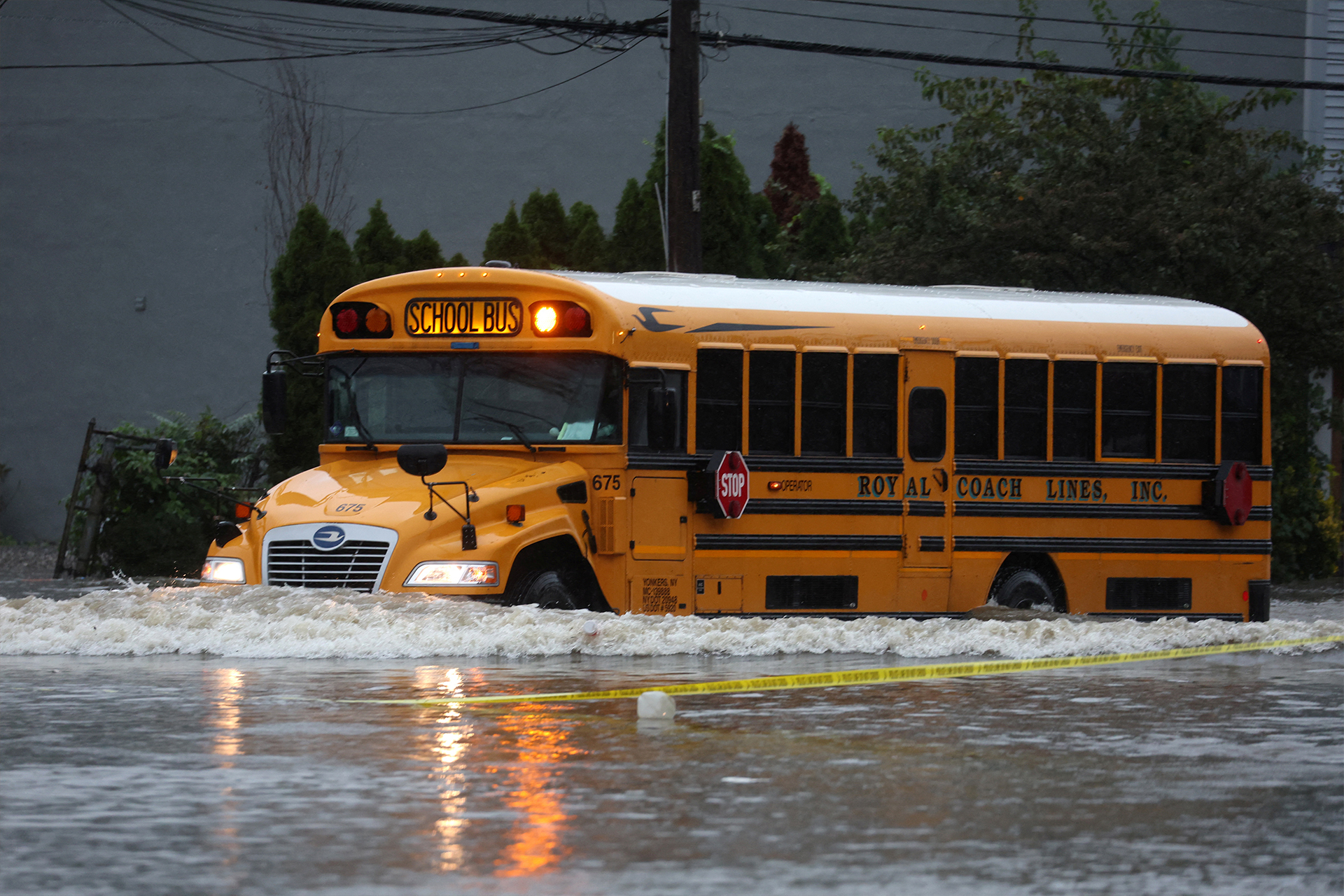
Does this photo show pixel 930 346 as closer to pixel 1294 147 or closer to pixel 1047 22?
pixel 1294 147

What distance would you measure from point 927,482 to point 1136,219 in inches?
356

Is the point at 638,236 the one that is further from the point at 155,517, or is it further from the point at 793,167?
the point at 155,517

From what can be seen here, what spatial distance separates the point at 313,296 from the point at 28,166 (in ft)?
27.2

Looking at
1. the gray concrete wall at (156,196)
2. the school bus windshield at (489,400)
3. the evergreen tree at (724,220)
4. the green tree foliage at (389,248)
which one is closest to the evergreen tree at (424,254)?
the green tree foliage at (389,248)

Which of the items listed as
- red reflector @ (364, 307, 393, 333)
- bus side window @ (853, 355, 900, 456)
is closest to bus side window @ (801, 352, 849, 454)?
bus side window @ (853, 355, 900, 456)

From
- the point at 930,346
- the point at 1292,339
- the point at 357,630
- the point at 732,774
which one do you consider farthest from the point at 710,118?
the point at 732,774

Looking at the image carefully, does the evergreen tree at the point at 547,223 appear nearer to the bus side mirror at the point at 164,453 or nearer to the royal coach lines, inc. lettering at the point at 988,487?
the royal coach lines, inc. lettering at the point at 988,487

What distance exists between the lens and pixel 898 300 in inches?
670

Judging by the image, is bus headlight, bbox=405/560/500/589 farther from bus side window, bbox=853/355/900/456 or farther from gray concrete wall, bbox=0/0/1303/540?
gray concrete wall, bbox=0/0/1303/540

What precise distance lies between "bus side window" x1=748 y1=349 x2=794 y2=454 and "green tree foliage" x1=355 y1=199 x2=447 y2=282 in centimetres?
1207

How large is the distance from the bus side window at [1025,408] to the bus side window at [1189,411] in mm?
1247

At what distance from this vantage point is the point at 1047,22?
3503 cm

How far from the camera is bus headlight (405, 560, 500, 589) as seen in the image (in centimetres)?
1391

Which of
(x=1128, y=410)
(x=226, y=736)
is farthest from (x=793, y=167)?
(x=226, y=736)
